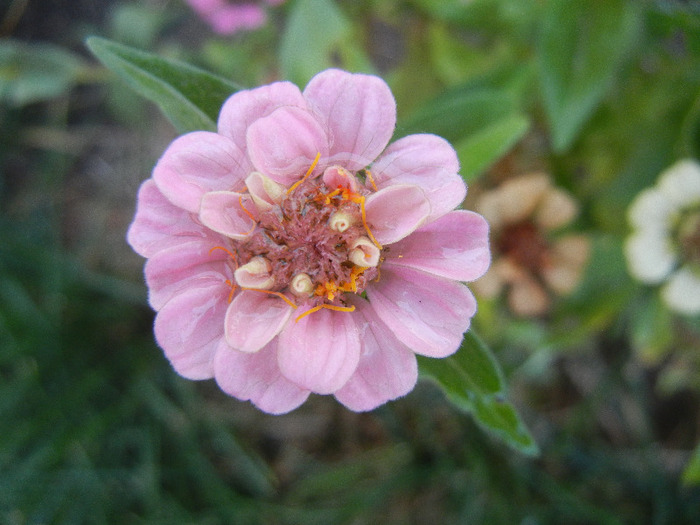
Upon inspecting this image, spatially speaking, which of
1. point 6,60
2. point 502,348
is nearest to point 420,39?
point 502,348

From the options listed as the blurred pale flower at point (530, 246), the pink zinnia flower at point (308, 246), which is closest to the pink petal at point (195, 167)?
the pink zinnia flower at point (308, 246)

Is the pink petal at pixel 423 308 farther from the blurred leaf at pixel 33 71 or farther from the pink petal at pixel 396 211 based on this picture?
the blurred leaf at pixel 33 71

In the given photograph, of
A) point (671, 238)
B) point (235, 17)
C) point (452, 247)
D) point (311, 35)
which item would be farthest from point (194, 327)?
point (235, 17)

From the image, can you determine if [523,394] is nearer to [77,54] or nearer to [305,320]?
[305,320]

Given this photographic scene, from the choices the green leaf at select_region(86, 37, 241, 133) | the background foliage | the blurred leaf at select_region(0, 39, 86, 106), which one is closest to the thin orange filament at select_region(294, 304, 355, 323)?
the green leaf at select_region(86, 37, 241, 133)

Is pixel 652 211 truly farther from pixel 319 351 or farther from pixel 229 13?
pixel 229 13
